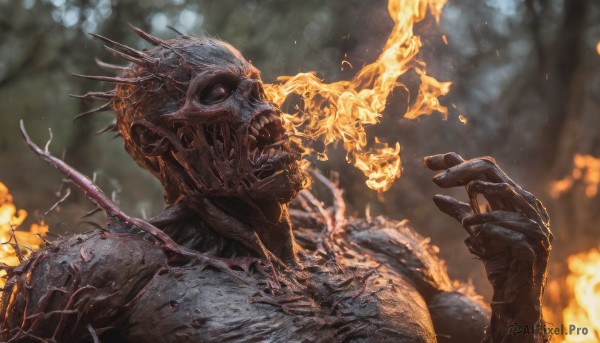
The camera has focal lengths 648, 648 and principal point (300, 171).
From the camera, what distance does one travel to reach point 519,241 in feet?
9.36

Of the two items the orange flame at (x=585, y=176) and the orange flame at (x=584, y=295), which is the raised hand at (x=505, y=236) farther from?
the orange flame at (x=585, y=176)

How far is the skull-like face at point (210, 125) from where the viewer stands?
308 centimetres

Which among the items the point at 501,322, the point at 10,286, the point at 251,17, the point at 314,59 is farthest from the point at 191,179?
the point at 251,17

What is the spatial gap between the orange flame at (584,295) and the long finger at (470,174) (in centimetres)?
339

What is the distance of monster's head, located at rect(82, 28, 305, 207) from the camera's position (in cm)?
308

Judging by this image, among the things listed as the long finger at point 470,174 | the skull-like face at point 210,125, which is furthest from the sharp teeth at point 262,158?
the long finger at point 470,174

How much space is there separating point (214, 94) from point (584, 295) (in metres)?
6.15

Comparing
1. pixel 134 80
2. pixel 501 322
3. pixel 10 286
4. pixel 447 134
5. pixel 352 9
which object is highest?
pixel 352 9

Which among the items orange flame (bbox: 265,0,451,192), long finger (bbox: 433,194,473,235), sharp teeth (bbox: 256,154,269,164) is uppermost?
orange flame (bbox: 265,0,451,192)

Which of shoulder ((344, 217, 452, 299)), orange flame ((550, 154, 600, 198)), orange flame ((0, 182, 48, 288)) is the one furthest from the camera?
orange flame ((550, 154, 600, 198))

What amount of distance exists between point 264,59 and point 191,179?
509 centimetres

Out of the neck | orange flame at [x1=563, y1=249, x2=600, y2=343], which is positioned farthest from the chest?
orange flame at [x1=563, y1=249, x2=600, y2=343]

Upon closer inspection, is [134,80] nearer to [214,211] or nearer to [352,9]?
[214,211]

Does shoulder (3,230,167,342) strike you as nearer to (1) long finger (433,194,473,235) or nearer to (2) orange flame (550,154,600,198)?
(1) long finger (433,194,473,235)
